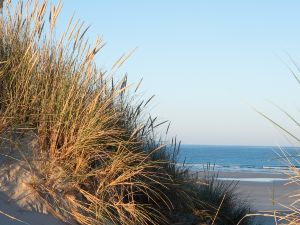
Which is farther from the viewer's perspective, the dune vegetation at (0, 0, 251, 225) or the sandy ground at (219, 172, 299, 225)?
the sandy ground at (219, 172, 299, 225)

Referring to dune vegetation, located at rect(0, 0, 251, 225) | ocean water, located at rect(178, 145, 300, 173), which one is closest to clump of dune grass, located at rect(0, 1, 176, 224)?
dune vegetation, located at rect(0, 0, 251, 225)

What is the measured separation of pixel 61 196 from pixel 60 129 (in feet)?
1.77

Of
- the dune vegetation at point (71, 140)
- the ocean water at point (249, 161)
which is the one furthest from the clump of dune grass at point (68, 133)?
the ocean water at point (249, 161)

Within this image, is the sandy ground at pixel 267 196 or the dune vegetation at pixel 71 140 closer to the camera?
the dune vegetation at pixel 71 140

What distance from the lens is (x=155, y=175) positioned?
14.9ft

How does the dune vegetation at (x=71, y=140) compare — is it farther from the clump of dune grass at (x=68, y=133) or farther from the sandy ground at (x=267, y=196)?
the sandy ground at (x=267, y=196)

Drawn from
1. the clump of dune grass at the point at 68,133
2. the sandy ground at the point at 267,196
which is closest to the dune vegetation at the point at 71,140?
the clump of dune grass at the point at 68,133

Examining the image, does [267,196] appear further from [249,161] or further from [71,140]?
[249,161]

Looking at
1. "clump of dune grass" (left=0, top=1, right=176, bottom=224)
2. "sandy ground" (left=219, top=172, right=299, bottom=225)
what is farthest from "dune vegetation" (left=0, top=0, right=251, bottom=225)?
"sandy ground" (left=219, top=172, right=299, bottom=225)

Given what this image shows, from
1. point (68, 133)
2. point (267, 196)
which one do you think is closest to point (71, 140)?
point (68, 133)

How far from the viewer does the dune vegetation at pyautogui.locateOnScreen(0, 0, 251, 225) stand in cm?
401

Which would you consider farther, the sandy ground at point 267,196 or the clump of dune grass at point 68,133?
the sandy ground at point 267,196

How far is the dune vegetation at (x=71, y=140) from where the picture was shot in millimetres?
4008

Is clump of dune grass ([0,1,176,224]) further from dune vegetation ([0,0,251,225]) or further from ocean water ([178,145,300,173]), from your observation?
ocean water ([178,145,300,173])
